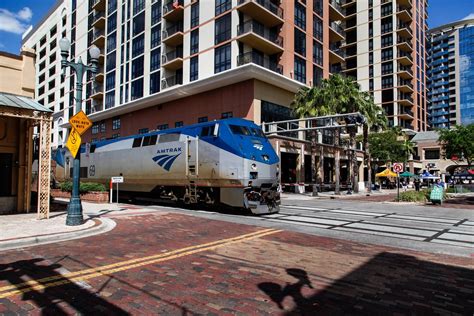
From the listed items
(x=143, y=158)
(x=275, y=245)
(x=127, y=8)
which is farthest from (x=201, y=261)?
(x=127, y=8)

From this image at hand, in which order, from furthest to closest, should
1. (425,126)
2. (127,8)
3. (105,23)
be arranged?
(425,126), (105,23), (127,8)

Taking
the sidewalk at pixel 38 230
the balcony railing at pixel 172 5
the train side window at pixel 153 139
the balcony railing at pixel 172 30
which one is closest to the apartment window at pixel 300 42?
the balcony railing at pixel 172 30

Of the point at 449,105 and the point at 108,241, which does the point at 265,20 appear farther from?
the point at 449,105

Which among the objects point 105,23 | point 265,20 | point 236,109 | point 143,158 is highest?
point 105,23

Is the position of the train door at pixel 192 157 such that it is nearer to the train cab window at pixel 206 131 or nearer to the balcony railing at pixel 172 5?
the train cab window at pixel 206 131

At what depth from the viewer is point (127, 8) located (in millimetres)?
48344

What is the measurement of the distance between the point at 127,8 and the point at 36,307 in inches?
2022

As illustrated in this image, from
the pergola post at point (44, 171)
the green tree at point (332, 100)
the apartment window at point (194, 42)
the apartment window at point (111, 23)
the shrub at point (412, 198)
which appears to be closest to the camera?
the pergola post at point (44, 171)

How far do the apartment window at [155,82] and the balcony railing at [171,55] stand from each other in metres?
1.81

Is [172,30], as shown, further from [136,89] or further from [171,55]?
[136,89]

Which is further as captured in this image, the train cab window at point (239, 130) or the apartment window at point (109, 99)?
the apartment window at point (109, 99)

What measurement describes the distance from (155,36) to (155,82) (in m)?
6.10

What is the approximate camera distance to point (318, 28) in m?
42.5

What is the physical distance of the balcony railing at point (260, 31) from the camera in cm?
3309
